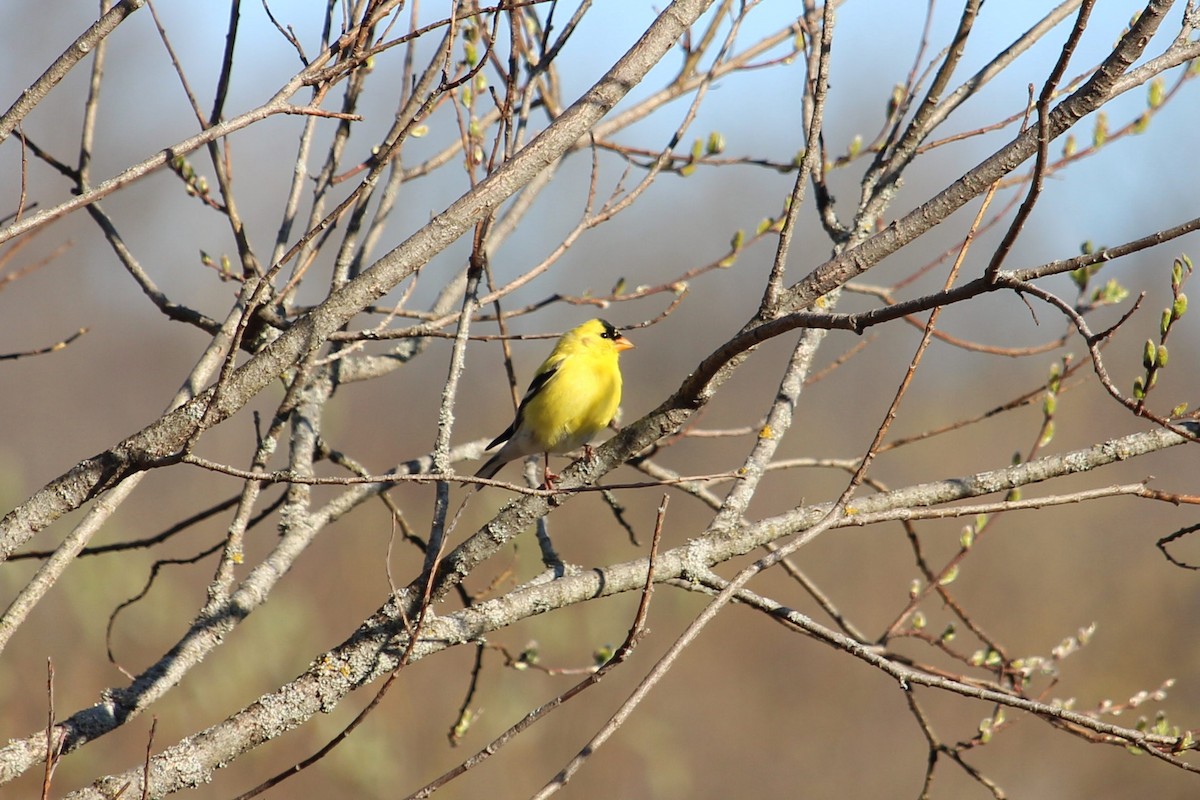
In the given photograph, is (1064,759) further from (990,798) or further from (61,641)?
(61,641)

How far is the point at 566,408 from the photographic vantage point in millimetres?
5000

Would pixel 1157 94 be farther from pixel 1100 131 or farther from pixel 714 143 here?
pixel 714 143

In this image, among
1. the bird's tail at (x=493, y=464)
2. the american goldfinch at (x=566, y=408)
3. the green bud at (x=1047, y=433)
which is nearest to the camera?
the green bud at (x=1047, y=433)

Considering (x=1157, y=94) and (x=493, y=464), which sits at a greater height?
(x=1157, y=94)

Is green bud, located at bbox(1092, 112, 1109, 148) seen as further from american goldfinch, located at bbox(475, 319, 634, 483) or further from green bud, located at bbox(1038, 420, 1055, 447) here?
american goldfinch, located at bbox(475, 319, 634, 483)

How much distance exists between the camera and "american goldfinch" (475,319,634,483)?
5.00 meters

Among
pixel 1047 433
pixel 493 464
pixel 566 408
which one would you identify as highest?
pixel 566 408

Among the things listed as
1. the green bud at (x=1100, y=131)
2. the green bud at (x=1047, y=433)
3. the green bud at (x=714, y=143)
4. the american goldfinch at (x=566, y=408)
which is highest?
the green bud at (x=1100, y=131)

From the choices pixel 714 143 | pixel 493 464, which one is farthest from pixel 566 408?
pixel 714 143

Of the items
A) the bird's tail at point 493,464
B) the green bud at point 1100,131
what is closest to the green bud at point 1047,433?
the green bud at point 1100,131

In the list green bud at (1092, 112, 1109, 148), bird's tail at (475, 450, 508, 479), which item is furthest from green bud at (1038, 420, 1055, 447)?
bird's tail at (475, 450, 508, 479)

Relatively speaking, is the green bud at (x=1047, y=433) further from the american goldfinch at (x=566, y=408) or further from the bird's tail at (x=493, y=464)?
the bird's tail at (x=493, y=464)

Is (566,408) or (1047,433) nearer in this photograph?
(1047,433)

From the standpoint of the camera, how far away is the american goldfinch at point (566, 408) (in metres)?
5.00
